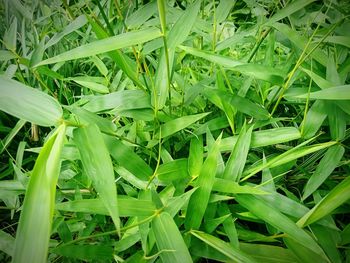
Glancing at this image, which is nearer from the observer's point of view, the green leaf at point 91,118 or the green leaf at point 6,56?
the green leaf at point 91,118

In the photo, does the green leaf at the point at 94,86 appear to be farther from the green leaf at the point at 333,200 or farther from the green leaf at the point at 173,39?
the green leaf at the point at 333,200

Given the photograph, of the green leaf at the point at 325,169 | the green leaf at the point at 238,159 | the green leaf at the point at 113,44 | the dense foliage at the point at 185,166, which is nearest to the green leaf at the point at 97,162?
the dense foliage at the point at 185,166

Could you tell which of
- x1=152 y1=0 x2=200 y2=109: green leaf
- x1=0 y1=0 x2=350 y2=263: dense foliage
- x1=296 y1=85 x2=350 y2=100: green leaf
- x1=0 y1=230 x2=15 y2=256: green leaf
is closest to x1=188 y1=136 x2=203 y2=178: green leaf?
x1=0 y1=0 x2=350 y2=263: dense foliage

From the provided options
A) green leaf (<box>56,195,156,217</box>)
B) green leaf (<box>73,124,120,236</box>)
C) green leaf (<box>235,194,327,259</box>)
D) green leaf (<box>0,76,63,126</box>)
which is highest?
green leaf (<box>0,76,63,126</box>)

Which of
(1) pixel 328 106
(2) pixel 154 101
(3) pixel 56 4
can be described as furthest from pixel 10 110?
(3) pixel 56 4

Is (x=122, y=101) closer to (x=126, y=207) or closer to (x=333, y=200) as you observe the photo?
(x=126, y=207)

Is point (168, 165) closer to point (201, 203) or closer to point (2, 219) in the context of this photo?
point (201, 203)

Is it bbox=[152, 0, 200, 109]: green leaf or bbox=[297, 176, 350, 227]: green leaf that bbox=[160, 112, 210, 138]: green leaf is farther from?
bbox=[297, 176, 350, 227]: green leaf
